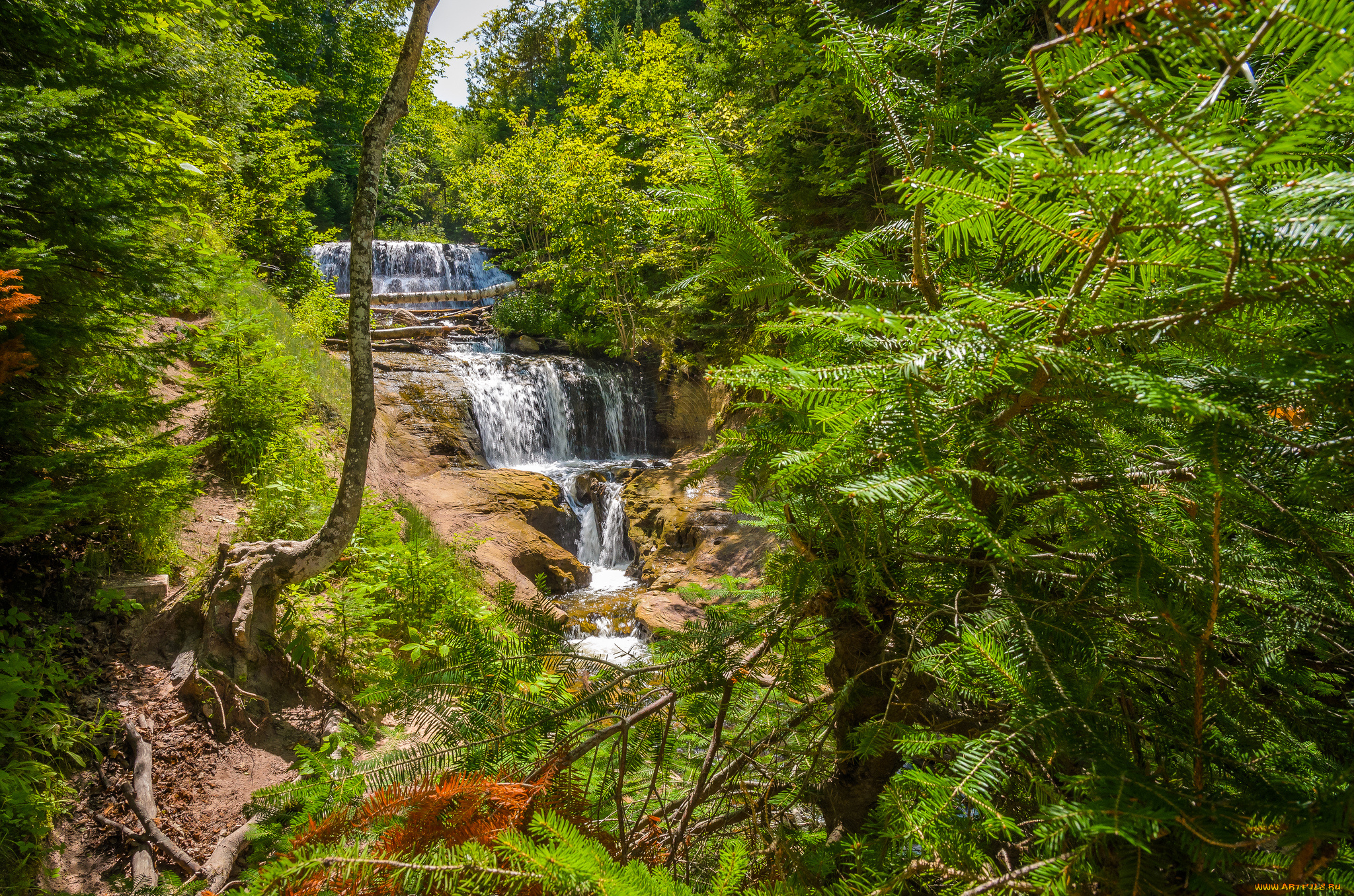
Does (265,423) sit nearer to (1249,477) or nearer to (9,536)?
(9,536)

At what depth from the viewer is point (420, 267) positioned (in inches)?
724

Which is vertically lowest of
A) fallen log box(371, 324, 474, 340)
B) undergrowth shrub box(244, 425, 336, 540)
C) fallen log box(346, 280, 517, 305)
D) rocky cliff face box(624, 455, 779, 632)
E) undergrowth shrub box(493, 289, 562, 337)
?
rocky cliff face box(624, 455, 779, 632)

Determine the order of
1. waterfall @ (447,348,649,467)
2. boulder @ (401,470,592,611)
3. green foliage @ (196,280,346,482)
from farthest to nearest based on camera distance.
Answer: waterfall @ (447,348,649,467), boulder @ (401,470,592,611), green foliage @ (196,280,346,482)

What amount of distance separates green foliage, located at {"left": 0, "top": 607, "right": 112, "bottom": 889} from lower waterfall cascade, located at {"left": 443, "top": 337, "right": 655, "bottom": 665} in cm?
515

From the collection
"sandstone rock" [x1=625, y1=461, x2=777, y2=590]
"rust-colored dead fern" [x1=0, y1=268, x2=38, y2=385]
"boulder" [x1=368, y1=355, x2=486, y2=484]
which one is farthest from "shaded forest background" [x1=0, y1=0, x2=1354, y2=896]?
"boulder" [x1=368, y1=355, x2=486, y2=484]

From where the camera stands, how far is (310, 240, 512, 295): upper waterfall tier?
1669 centimetres

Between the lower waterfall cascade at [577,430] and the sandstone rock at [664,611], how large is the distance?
1.76 ft

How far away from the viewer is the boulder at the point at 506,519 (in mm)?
7535

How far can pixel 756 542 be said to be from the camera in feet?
26.2

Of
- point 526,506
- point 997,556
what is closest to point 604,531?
point 526,506

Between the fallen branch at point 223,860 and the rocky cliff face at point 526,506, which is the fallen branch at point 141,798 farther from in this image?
the rocky cliff face at point 526,506

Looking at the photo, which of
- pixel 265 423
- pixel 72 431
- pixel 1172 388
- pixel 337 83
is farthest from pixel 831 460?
pixel 337 83

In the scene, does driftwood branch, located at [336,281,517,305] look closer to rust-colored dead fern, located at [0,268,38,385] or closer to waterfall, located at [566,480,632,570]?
waterfall, located at [566,480,632,570]

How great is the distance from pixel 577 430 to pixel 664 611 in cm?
663
